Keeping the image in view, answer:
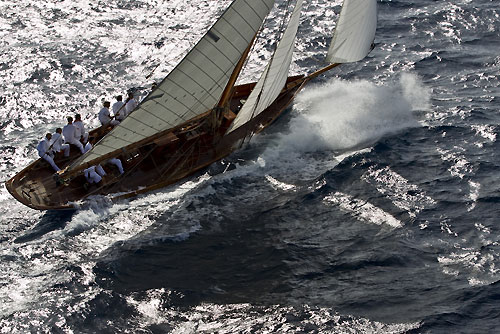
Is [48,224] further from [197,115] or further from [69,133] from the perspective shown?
[197,115]

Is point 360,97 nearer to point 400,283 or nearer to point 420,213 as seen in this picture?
point 420,213

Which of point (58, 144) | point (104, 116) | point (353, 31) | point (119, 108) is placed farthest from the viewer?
point (353, 31)

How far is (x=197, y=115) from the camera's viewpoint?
1288 inches

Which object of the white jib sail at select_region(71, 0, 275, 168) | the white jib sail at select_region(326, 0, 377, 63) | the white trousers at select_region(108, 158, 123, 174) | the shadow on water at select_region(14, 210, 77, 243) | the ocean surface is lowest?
the ocean surface

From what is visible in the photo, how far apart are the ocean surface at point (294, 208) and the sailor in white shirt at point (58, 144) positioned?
239 cm

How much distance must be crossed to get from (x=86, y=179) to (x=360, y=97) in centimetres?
1506

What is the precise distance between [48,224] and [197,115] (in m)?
7.79

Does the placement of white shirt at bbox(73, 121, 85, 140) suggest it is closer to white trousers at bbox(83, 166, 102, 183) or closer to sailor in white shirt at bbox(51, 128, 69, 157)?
sailor in white shirt at bbox(51, 128, 69, 157)

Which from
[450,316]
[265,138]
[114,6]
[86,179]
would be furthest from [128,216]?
[114,6]

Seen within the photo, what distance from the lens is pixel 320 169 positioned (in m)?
33.8

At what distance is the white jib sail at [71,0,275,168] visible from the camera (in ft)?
97.5

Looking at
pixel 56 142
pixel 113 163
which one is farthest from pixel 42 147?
pixel 113 163

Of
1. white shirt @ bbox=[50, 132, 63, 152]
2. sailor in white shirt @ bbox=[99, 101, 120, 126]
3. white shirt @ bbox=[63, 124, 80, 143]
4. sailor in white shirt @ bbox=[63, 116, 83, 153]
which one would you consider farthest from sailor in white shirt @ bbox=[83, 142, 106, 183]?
sailor in white shirt @ bbox=[99, 101, 120, 126]

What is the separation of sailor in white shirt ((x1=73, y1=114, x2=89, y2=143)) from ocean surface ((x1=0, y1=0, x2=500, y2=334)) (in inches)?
121
